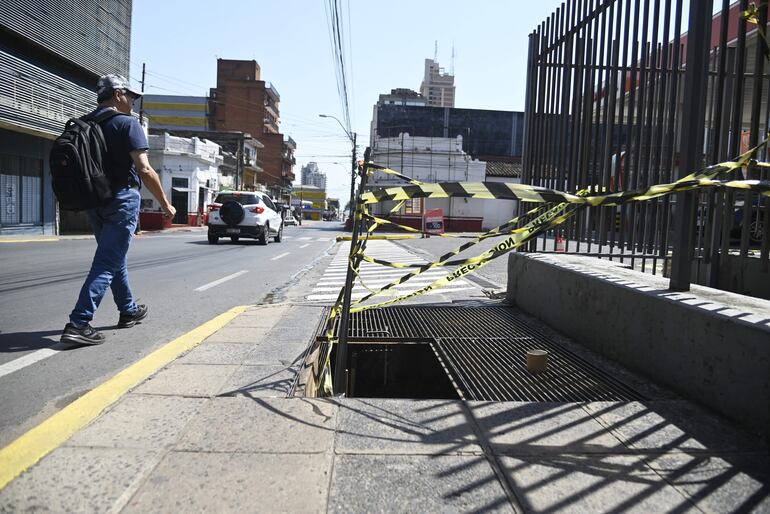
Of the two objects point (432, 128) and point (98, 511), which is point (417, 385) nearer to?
point (98, 511)

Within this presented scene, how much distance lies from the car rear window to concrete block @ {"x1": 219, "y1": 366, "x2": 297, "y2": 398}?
15.6 metres

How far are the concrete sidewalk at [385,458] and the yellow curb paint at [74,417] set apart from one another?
2.5 inches

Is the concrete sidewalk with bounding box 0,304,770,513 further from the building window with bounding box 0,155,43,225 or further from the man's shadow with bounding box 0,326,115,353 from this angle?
the building window with bounding box 0,155,43,225

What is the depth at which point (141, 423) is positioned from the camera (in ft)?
8.30

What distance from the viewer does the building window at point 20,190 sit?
20.2m

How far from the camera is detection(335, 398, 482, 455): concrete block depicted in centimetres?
234

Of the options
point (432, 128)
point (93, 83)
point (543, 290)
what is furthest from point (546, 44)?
point (432, 128)

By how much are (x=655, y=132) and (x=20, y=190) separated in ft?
75.9

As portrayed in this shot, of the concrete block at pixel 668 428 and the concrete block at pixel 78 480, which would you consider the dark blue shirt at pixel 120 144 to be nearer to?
the concrete block at pixel 78 480

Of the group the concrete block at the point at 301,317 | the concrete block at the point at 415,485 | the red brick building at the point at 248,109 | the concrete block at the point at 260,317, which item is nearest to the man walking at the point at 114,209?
the concrete block at the point at 260,317

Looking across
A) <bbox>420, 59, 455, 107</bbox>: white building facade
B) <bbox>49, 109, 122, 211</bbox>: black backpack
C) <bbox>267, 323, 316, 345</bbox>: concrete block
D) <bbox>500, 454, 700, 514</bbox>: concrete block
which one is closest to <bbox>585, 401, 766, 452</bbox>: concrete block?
<bbox>500, 454, 700, 514</bbox>: concrete block

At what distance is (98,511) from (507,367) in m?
2.66

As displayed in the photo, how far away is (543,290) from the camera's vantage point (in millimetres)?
5102

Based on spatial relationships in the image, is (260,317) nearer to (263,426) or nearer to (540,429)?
(263,426)
